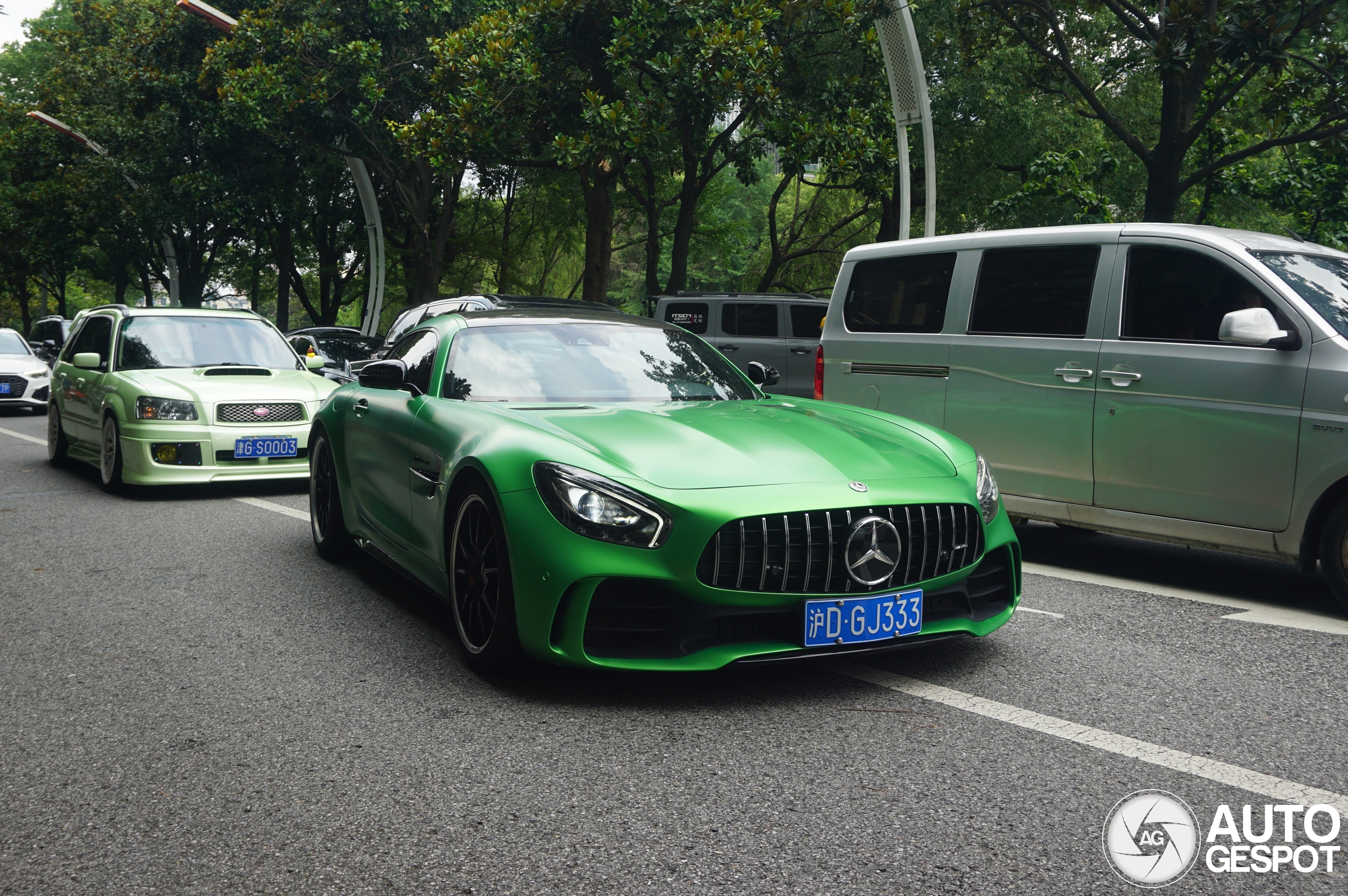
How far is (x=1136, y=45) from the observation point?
57.3ft

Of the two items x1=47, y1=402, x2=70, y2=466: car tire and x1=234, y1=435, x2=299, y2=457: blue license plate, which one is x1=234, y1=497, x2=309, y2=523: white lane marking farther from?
x1=47, y1=402, x2=70, y2=466: car tire

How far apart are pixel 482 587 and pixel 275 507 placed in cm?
498

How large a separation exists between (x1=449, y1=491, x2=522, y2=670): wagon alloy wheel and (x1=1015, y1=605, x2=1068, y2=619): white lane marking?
244cm

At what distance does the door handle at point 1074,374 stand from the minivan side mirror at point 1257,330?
88cm

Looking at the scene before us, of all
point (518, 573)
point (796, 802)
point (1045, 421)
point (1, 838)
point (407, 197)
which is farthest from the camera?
point (407, 197)

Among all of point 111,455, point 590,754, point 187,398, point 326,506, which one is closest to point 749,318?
point 187,398

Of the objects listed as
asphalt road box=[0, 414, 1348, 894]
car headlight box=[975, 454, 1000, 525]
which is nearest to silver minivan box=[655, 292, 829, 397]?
asphalt road box=[0, 414, 1348, 894]

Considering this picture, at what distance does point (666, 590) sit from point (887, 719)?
822mm

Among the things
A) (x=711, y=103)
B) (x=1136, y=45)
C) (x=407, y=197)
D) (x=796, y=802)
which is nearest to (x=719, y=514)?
(x=796, y=802)

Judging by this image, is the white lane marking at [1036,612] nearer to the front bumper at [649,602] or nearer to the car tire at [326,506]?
the front bumper at [649,602]

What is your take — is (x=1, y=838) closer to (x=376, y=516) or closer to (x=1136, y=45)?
(x=376, y=516)

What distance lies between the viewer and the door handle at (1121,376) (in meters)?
6.00

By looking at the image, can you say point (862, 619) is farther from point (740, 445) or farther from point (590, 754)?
point (590, 754)

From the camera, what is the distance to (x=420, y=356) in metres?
5.45
